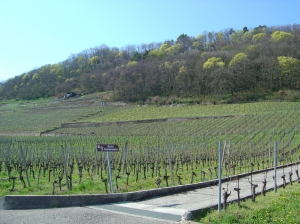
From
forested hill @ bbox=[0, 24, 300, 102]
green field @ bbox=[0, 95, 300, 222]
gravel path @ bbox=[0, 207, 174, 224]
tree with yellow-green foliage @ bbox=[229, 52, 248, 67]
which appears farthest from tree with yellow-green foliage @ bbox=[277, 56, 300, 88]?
gravel path @ bbox=[0, 207, 174, 224]

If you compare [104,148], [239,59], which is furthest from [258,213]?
[239,59]

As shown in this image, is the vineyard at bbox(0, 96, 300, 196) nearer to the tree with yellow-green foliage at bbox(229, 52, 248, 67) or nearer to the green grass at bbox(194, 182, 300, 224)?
the green grass at bbox(194, 182, 300, 224)

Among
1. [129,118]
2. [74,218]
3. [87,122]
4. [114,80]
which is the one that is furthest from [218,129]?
[114,80]

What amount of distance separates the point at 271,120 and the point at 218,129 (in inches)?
285

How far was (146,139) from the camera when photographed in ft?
131

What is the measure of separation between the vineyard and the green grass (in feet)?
16.5

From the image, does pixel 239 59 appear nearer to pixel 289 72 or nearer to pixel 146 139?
pixel 289 72

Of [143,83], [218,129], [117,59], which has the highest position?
[117,59]

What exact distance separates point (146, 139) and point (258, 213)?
3198 cm

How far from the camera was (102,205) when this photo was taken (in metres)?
10.2

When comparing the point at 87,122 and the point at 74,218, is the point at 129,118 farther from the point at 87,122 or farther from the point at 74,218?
the point at 74,218

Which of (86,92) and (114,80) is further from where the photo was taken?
(86,92)

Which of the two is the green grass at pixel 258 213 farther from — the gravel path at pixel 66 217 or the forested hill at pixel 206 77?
the forested hill at pixel 206 77

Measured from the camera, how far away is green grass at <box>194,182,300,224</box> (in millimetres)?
7711
